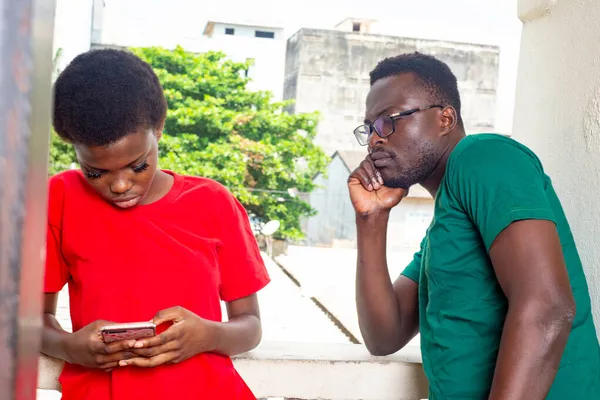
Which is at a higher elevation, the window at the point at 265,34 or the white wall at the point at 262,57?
the window at the point at 265,34

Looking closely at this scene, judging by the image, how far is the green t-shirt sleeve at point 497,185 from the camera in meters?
1.29

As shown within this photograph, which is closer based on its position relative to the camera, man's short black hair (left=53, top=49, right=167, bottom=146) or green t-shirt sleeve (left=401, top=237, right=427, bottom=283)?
man's short black hair (left=53, top=49, right=167, bottom=146)

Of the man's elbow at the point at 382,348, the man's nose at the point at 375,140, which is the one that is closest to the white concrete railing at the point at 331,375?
the man's elbow at the point at 382,348

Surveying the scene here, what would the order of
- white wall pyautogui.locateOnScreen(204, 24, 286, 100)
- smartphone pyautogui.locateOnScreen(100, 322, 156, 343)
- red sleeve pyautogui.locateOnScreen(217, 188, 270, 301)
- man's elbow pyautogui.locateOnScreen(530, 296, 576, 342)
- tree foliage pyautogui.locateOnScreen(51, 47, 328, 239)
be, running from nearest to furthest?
man's elbow pyautogui.locateOnScreen(530, 296, 576, 342) < smartphone pyautogui.locateOnScreen(100, 322, 156, 343) < red sleeve pyautogui.locateOnScreen(217, 188, 270, 301) < tree foliage pyautogui.locateOnScreen(51, 47, 328, 239) < white wall pyautogui.locateOnScreen(204, 24, 286, 100)

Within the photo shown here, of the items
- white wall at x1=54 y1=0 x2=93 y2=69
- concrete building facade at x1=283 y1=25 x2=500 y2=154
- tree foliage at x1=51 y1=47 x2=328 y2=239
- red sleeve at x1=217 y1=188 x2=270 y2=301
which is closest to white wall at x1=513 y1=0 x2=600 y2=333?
red sleeve at x1=217 y1=188 x2=270 y2=301

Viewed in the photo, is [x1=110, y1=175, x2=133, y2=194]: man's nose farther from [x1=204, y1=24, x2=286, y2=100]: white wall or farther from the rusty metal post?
[x1=204, y1=24, x2=286, y2=100]: white wall

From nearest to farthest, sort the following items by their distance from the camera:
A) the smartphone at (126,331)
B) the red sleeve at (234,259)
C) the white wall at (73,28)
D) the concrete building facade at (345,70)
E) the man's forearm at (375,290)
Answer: the smartphone at (126,331) < the red sleeve at (234,259) < the man's forearm at (375,290) < the white wall at (73,28) < the concrete building facade at (345,70)

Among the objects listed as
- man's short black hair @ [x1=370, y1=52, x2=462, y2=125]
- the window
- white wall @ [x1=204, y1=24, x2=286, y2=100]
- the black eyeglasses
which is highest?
the window

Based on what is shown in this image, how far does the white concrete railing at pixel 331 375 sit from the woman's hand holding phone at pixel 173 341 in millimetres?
376

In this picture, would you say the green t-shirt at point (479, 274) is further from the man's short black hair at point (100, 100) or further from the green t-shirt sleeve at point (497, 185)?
the man's short black hair at point (100, 100)

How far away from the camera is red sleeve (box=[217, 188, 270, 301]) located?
1.67 m

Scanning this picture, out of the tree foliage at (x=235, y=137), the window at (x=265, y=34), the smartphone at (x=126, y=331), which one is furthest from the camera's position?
the window at (x=265, y=34)

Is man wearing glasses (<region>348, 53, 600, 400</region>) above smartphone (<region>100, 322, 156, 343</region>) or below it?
Answer: above

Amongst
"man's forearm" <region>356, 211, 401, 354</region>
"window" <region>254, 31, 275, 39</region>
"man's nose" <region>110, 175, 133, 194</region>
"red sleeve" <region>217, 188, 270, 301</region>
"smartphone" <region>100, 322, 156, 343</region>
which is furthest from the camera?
"window" <region>254, 31, 275, 39</region>
